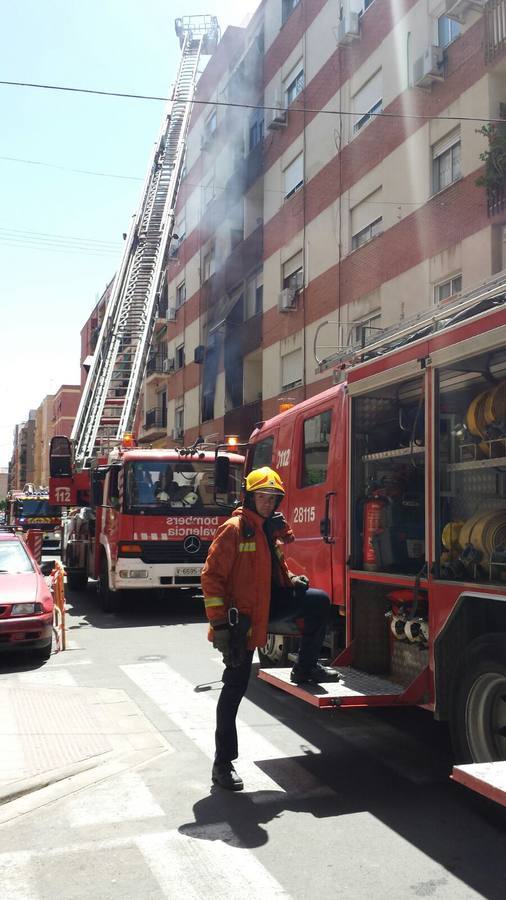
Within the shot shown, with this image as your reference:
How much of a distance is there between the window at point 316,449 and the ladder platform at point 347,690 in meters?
1.59

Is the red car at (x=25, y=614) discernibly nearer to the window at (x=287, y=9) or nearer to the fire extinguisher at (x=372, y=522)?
the fire extinguisher at (x=372, y=522)

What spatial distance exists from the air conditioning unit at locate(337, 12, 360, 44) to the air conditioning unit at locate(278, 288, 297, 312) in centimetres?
622

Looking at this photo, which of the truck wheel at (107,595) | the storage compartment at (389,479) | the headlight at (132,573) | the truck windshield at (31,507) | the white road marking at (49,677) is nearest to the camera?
the storage compartment at (389,479)

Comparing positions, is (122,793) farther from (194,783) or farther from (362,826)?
(362,826)

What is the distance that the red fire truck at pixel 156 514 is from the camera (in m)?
11.8

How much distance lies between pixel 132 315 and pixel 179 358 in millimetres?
18870

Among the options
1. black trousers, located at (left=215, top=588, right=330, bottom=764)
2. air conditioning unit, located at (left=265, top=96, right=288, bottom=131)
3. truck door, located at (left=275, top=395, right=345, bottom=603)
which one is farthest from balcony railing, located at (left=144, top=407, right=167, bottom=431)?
black trousers, located at (left=215, top=588, right=330, bottom=764)

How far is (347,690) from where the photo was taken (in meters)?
4.98

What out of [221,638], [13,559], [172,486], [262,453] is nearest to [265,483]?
[221,638]

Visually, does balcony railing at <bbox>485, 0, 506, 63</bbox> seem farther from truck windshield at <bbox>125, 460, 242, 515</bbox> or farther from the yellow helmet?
the yellow helmet

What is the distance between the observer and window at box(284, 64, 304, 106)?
22828 millimetres

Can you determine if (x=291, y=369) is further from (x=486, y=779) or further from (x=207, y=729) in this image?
(x=486, y=779)

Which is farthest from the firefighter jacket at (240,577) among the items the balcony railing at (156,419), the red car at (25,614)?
the balcony railing at (156,419)

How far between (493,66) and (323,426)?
1108 centimetres
